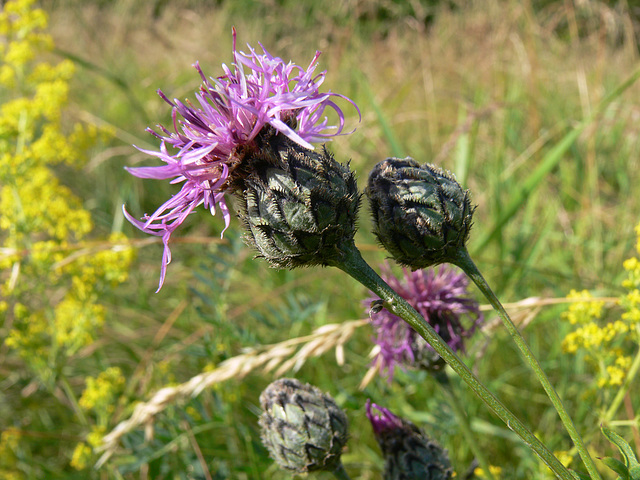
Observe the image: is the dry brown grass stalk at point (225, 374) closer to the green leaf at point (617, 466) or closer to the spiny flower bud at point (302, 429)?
the spiny flower bud at point (302, 429)

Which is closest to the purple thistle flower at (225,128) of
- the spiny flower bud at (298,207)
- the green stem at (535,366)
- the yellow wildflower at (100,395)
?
the spiny flower bud at (298,207)

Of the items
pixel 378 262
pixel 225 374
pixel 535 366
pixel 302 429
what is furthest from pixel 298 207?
pixel 378 262

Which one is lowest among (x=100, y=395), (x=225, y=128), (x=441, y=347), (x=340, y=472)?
(x=340, y=472)

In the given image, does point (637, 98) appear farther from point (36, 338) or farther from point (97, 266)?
point (36, 338)

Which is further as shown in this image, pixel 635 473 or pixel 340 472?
pixel 340 472

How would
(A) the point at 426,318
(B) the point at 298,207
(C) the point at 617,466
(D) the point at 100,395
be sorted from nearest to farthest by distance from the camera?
1. (C) the point at 617,466
2. (B) the point at 298,207
3. (A) the point at 426,318
4. (D) the point at 100,395

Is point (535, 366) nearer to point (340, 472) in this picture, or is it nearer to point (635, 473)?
point (635, 473)
